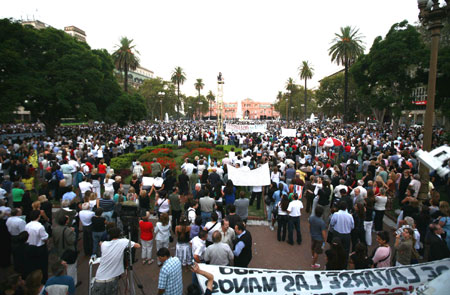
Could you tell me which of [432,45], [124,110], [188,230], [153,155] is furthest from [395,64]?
[124,110]

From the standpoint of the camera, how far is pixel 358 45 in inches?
1591

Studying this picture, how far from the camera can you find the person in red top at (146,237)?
5930mm

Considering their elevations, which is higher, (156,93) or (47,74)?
(156,93)

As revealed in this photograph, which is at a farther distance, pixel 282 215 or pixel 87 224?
pixel 282 215

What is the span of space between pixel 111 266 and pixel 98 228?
5.60 ft

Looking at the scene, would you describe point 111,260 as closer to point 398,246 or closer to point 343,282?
point 343,282

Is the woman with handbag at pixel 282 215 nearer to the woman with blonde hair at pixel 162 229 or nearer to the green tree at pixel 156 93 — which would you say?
the woman with blonde hair at pixel 162 229

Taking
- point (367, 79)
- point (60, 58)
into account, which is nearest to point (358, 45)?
point (367, 79)

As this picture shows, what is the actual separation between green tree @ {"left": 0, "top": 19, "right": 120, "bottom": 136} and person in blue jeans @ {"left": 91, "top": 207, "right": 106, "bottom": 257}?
2010cm

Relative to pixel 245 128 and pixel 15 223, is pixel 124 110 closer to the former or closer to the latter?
pixel 245 128

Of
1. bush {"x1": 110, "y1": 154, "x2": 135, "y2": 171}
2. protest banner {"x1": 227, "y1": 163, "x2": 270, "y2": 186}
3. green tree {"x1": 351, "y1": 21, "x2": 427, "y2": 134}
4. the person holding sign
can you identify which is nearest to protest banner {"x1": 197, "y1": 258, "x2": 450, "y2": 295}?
the person holding sign

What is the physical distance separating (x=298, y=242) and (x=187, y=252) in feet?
11.4

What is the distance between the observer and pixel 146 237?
5.99m

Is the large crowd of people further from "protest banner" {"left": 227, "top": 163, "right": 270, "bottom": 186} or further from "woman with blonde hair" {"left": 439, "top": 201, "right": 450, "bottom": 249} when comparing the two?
"protest banner" {"left": 227, "top": 163, "right": 270, "bottom": 186}
